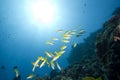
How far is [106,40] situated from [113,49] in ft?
3.66

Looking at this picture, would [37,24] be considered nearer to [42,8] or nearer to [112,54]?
[42,8]

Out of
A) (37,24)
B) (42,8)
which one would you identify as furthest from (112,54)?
(37,24)

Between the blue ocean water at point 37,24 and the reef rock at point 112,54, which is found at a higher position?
the blue ocean water at point 37,24

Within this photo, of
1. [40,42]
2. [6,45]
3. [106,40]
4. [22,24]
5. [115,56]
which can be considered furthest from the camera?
[40,42]

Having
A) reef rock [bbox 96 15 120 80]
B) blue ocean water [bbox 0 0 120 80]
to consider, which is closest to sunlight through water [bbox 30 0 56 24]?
blue ocean water [bbox 0 0 120 80]

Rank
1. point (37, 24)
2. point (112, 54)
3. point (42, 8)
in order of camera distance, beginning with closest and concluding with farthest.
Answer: point (112, 54), point (42, 8), point (37, 24)

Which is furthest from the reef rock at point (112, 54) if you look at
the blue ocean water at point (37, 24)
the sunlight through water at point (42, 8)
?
the sunlight through water at point (42, 8)

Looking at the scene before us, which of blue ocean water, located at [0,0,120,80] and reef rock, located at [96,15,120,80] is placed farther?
blue ocean water, located at [0,0,120,80]

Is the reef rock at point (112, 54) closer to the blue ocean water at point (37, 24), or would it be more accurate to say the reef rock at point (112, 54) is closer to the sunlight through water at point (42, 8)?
the blue ocean water at point (37, 24)

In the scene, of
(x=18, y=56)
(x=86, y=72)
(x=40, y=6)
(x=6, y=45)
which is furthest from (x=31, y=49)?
(x=86, y=72)

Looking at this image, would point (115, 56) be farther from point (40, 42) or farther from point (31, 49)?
point (31, 49)

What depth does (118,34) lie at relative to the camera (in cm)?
768

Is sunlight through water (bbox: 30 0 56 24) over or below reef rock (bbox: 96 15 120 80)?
over

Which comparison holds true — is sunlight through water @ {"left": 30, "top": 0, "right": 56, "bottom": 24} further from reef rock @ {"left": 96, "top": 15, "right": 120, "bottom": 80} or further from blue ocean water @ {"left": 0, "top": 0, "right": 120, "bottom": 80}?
reef rock @ {"left": 96, "top": 15, "right": 120, "bottom": 80}
